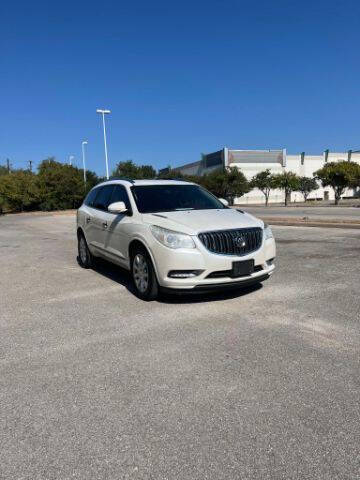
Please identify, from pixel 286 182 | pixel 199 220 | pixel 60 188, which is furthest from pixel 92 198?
pixel 286 182

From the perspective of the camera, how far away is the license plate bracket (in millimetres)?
5375

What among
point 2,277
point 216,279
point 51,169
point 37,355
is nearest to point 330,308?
point 216,279

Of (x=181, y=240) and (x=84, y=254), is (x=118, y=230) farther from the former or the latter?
(x=84, y=254)

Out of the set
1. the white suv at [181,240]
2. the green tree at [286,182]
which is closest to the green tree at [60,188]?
the green tree at [286,182]

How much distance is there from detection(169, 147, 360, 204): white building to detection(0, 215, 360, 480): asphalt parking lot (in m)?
74.3

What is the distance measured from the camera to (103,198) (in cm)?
788

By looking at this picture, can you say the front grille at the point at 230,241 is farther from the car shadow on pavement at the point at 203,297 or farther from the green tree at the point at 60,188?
the green tree at the point at 60,188

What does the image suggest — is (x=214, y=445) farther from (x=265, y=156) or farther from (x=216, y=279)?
(x=265, y=156)

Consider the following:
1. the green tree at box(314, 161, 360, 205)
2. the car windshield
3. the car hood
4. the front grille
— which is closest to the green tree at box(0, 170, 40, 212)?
the green tree at box(314, 161, 360, 205)

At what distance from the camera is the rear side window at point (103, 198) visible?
7.62 metres

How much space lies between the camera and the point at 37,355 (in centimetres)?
410

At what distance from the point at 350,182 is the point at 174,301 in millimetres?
51834

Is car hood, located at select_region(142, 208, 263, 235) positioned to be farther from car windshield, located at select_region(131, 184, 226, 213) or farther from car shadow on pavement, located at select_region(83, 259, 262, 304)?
car shadow on pavement, located at select_region(83, 259, 262, 304)

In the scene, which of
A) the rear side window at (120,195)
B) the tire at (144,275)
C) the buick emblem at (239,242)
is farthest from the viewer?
the rear side window at (120,195)
